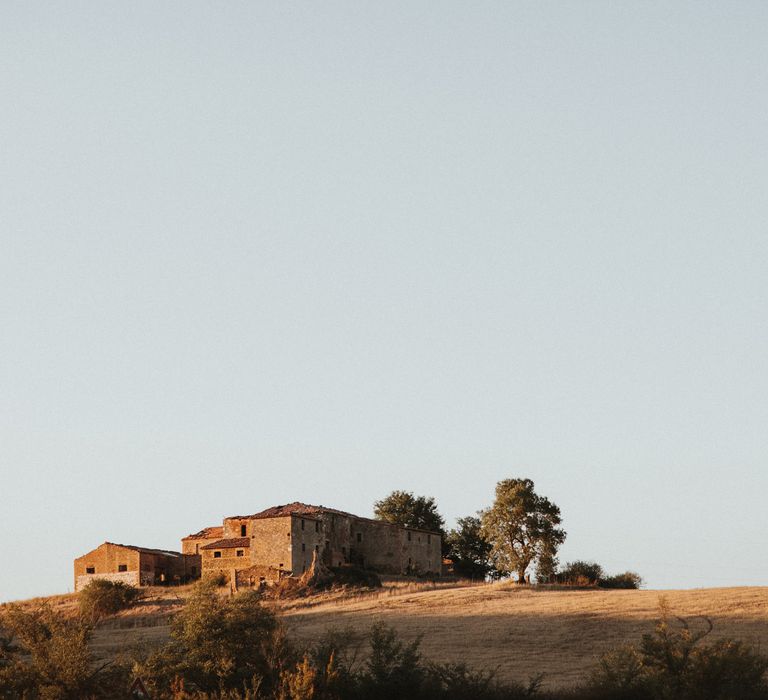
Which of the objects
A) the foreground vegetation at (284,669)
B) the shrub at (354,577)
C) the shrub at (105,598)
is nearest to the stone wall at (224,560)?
the shrub at (105,598)

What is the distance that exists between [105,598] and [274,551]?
590 inches

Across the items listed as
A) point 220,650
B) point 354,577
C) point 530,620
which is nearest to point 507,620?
point 530,620

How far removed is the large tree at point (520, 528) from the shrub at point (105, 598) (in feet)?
108

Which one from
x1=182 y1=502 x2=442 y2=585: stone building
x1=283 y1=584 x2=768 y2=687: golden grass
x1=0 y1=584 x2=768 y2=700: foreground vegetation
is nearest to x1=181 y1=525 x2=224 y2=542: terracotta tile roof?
x1=182 y1=502 x2=442 y2=585: stone building

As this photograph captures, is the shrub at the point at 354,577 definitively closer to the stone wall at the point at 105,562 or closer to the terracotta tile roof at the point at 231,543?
the terracotta tile roof at the point at 231,543

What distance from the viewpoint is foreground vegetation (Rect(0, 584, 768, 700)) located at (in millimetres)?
39625

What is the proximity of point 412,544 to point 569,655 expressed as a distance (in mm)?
59232

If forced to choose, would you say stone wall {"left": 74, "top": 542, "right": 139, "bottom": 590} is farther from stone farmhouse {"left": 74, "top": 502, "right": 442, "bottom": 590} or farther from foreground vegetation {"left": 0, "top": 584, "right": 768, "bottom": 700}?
foreground vegetation {"left": 0, "top": 584, "right": 768, "bottom": 700}

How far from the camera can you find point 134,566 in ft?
345

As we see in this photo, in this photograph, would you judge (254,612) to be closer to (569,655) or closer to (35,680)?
(35,680)

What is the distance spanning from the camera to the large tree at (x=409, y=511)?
136 meters

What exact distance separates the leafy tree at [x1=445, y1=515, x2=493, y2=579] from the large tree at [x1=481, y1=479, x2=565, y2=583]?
20323 mm

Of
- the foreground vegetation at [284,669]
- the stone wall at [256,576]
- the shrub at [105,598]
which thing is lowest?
the foreground vegetation at [284,669]

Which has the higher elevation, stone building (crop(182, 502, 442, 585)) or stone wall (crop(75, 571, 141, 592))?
stone building (crop(182, 502, 442, 585))
